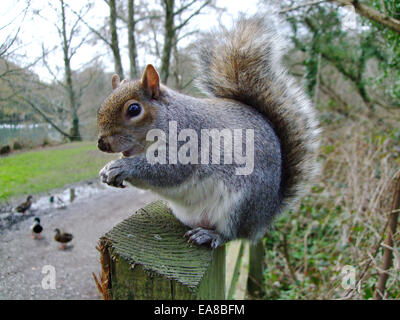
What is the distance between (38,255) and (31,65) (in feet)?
1.36

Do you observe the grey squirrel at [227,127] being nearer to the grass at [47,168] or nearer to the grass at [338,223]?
the grass at [47,168]

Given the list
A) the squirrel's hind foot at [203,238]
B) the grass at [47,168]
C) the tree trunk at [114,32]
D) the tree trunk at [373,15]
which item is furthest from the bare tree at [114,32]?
the tree trunk at [373,15]

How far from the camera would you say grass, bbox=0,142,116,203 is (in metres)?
0.56

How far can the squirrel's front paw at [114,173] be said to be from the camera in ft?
2.55

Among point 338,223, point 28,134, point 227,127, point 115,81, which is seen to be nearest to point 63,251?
point 28,134

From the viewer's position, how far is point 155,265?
0.64m

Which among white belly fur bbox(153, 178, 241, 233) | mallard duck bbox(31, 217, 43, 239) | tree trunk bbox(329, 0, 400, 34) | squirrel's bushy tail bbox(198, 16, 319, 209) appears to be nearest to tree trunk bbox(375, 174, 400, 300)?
squirrel's bushy tail bbox(198, 16, 319, 209)

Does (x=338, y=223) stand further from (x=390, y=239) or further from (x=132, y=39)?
(x=132, y=39)

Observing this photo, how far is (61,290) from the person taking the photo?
2.57 feet

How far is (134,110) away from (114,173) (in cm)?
19

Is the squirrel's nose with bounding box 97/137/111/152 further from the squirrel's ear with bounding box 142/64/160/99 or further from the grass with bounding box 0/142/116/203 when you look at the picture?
the squirrel's ear with bounding box 142/64/160/99

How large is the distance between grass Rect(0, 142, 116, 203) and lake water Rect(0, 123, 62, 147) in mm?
21

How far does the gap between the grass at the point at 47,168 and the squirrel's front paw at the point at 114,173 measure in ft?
0.11

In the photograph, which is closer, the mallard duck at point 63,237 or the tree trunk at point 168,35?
the mallard duck at point 63,237
